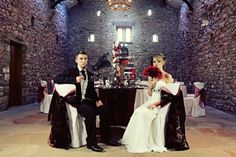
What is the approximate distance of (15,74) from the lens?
8023 mm

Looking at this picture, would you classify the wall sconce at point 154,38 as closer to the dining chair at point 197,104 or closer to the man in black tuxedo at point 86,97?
Result: the dining chair at point 197,104

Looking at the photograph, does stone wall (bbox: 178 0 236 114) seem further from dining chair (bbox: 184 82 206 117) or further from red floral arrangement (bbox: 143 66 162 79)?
red floral arrangement (bbox: 143 66 162 79)

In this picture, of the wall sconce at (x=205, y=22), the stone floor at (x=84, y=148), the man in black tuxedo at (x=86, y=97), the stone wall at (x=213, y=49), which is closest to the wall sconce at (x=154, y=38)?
the stone wall at (x=213, y=49)

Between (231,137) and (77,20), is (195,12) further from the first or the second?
(231,137)

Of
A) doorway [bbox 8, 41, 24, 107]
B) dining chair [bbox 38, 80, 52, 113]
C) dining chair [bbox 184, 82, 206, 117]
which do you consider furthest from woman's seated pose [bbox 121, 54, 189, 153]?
Answer: doorway [bbox 8, 41, 24, 107]

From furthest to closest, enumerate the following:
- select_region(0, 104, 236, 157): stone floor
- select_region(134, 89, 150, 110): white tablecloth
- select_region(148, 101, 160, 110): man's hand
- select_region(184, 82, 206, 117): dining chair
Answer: select_region(184, 82, 206, 117): dining chair < select_region(134, 89, 150, 110): white tablecloth < select_region(148, 101, 160, 110): man's hand < select_region(0, 104, 236, 157): stone floor

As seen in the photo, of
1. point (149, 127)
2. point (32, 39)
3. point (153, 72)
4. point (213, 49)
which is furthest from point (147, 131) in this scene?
point (32, 39)

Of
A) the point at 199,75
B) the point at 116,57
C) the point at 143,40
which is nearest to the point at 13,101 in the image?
the point at 116,57

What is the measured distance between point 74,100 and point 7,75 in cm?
436

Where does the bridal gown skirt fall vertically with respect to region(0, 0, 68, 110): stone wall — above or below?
below

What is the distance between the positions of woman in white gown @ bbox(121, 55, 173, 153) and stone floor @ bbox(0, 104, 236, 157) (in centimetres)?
14

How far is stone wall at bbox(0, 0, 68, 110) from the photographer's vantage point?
6.91m

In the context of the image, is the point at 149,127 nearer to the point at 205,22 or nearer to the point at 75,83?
the point at 75,83

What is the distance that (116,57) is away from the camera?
14.6ft
